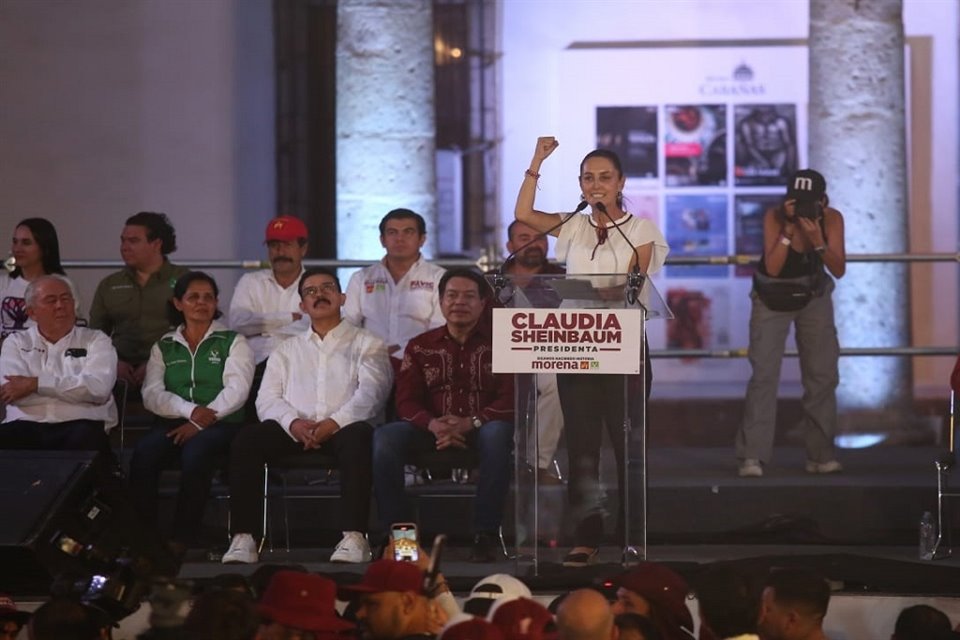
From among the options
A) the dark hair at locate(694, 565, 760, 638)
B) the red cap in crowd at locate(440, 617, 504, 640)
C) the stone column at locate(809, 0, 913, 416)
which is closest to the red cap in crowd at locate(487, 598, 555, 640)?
the red cap in crowd at locate(440, 617, 504, 640)

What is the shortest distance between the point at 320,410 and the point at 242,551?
0.69 meters

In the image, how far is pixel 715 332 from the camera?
10.5 meters

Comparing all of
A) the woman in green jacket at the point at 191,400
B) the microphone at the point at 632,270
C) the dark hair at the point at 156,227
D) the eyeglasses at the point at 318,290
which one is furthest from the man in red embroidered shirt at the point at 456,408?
the dark hair at the point at 156,227

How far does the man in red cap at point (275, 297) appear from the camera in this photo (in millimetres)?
7387

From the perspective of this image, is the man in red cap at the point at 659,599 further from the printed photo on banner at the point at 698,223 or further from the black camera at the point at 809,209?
the printed photo on banner at the point at 698,223

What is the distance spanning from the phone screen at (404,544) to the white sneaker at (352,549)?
3.21 ft

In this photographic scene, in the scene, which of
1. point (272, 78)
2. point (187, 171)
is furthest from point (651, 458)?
point (272, 78)

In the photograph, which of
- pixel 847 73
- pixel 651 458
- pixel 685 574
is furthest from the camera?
pixel 847 73

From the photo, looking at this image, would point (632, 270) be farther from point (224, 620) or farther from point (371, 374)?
point (224, 620)

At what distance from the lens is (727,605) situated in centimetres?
463

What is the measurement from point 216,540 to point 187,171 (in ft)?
10.8

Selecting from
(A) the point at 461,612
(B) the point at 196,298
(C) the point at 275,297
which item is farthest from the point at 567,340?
(C) the point at 275,297

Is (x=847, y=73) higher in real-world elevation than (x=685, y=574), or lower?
higher

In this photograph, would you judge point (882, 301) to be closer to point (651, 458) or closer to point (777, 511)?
point (651, 458)
